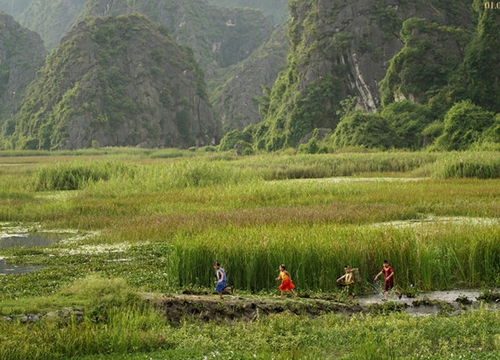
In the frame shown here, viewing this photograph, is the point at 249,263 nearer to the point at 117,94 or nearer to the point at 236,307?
the point at 236,307

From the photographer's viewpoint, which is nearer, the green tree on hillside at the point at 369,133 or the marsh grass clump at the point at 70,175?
the marsh grass clump at the point at 70,175

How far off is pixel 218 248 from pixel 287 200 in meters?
13.5

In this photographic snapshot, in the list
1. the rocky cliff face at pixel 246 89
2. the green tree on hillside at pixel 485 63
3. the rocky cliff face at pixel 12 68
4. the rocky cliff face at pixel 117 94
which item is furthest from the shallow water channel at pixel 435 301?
the rocky cliff face at pixel 12 68

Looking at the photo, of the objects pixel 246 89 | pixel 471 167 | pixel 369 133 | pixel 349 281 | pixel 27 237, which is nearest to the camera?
pixel 349 281

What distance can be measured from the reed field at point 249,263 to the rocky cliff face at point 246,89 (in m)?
122

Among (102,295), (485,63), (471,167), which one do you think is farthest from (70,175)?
(485,63)

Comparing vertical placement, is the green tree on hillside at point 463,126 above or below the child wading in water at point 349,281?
above

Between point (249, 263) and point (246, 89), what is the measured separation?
146 meters

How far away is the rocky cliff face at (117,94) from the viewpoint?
371 feet

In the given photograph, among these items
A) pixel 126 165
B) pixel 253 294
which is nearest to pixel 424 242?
pixel 253 294

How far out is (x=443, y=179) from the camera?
119 ft

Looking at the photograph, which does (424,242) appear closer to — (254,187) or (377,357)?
(377,357)

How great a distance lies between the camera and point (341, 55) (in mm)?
85062

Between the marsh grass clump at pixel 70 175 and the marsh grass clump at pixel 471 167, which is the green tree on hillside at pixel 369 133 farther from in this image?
the marsh grass clump at pixel 70 175
